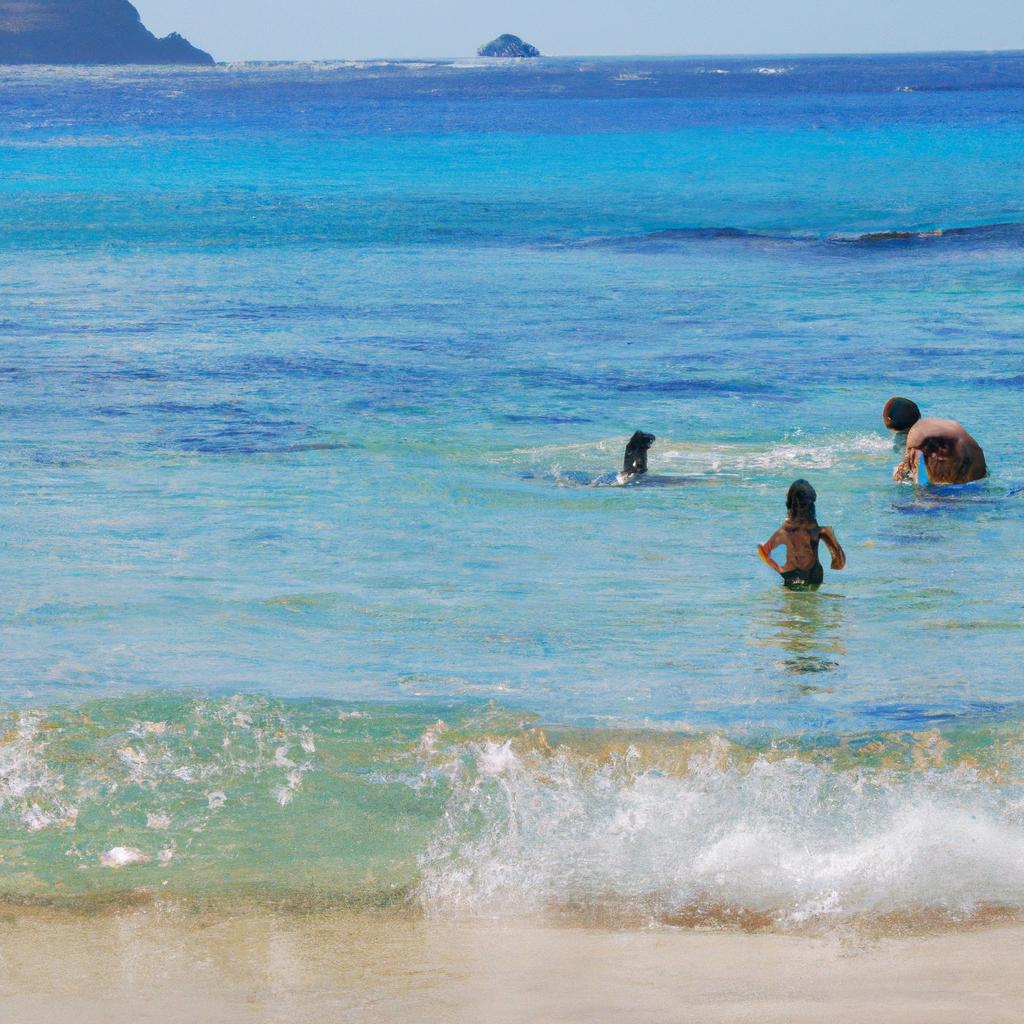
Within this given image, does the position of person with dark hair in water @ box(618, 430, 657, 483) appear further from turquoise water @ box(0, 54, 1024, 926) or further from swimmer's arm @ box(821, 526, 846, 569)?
swimmer's arm @ box(821, 526, 846, 569)

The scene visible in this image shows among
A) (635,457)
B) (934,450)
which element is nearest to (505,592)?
(635,457)

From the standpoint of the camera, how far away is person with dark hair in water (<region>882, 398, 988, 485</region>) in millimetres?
13188

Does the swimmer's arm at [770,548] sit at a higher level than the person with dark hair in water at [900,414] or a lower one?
lower

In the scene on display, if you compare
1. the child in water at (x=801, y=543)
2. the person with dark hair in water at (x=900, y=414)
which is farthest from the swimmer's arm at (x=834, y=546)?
the person with dark hair in water at (x=900, y=414)

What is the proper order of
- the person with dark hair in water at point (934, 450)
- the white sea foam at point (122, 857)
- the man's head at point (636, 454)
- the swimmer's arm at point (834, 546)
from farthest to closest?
the man's head at point (636, 454), the person with dark hair in water at point (934, 450), the swimmer's arm at point (834, 546), the white sea foam at point (122, 857)

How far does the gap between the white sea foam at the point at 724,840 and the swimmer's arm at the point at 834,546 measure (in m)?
2.66

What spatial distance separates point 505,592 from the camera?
10836 mm

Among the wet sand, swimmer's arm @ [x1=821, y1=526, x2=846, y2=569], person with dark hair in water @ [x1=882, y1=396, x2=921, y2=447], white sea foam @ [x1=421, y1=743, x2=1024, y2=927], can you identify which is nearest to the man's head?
person with dark hair in water @ [x1=882, y1=396, x2=921, y2=447]

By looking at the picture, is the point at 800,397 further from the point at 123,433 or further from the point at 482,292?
the point at 482,292

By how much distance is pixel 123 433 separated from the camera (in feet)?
55.6

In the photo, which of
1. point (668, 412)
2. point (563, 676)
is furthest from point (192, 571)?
point (668, 412)

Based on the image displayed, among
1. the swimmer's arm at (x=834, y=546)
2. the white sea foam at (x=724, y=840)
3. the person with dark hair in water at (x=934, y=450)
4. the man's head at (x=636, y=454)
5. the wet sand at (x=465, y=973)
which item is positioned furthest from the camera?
the man's head at (x=636, y=454)

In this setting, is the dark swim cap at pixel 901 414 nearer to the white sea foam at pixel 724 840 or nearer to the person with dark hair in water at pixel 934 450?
the person with dark hair in water at pixel 934 450

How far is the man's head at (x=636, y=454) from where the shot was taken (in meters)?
14.0
